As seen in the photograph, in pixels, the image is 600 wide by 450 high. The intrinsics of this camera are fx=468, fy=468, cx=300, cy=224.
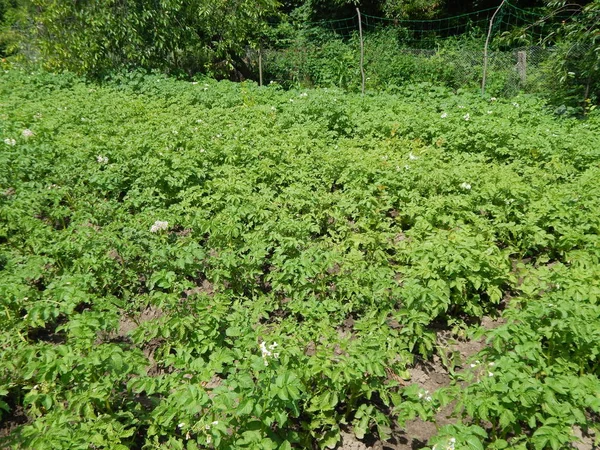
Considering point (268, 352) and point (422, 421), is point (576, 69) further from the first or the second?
point (268, 352)

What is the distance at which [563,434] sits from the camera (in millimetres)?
2082

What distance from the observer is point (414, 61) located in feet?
37.6

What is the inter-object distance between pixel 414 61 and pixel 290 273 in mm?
9663

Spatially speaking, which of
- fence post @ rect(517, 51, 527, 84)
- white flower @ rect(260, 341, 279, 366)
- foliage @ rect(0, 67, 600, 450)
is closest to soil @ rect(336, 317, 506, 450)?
foliage @ rect(0, 67, 600, 450)

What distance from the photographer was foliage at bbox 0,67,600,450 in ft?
7.68

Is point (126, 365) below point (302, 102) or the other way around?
below

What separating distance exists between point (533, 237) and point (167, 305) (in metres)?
3.10

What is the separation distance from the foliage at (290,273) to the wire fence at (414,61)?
366cm

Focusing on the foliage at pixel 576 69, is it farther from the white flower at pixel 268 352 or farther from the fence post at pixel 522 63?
the white flower at pixel 268 352

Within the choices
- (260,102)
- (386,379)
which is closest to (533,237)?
(386,379)

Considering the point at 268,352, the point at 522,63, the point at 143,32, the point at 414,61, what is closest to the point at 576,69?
the point at 522,63

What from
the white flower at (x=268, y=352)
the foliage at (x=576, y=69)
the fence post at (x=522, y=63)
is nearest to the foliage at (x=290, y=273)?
the white flower at (x=268, y=352)

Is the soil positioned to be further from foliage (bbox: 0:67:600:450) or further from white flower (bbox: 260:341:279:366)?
white flower (bbox: 260:341:279:366)

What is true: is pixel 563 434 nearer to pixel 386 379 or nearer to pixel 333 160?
pixel 386 379
